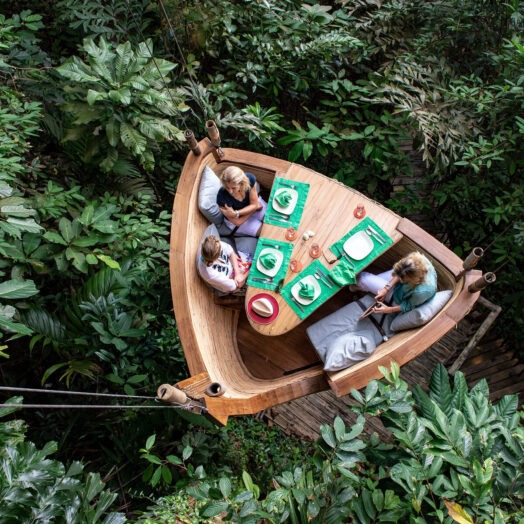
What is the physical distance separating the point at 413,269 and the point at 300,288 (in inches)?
26.8

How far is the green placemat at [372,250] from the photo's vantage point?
9.62 ft

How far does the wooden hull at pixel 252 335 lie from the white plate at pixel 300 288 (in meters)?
0.44

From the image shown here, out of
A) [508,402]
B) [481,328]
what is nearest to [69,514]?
[508,402]

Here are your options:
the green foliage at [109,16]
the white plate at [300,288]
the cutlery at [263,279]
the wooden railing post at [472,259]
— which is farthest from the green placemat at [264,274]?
the green foliage at [109,16]

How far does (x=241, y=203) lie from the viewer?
3.19 metres

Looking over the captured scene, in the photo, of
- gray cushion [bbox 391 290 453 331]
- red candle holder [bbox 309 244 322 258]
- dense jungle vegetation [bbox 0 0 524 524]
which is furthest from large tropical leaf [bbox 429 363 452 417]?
red candle holder [bbox 309 244 322 258]

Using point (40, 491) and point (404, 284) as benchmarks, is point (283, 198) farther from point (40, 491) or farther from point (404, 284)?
point (40, 491)

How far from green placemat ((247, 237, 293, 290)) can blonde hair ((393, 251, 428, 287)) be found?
708 mm

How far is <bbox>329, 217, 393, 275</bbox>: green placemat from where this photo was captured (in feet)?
9.62

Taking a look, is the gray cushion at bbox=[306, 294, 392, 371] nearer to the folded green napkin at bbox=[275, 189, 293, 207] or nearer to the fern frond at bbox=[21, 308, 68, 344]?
the folded green napkin at bbox=[275, 189, 293, 207]

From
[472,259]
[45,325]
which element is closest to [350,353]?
[472,259]

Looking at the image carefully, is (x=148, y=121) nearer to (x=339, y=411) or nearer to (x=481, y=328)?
(x=339, y=411)

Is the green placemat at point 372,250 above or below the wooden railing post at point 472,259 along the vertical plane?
below

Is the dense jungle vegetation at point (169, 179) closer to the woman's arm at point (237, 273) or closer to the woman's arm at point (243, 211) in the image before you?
the woman's arm at point (237, 273)
